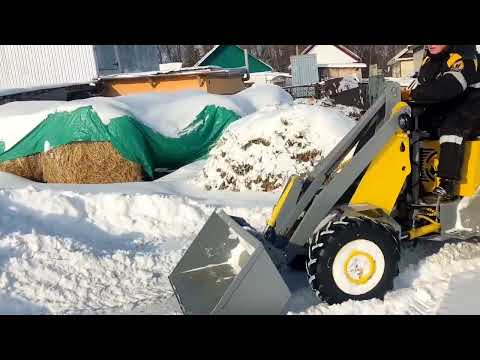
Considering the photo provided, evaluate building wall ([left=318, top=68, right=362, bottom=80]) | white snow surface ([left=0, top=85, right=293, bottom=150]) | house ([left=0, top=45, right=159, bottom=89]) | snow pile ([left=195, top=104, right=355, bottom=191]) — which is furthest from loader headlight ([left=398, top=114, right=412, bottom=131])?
building wall ([left=318, top=68, right=362, bottom=80])

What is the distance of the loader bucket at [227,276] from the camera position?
3.49 meters

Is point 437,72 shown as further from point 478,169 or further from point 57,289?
point 57,289

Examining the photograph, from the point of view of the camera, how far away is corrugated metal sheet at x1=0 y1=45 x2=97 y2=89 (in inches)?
810

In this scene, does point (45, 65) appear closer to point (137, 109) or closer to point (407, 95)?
point (137, 109)

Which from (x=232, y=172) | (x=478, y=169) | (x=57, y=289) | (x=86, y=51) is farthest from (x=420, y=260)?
(x=86, y=51)

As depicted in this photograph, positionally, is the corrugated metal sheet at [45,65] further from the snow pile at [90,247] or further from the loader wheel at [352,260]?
the loader wheel at [352,260]

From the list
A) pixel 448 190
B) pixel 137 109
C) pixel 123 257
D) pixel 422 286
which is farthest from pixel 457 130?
pixel 137 109

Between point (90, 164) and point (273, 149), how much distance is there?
4237 millimetres

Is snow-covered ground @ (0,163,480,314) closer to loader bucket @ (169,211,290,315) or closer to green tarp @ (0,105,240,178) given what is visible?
loader bucket @ (169,211,290,315)

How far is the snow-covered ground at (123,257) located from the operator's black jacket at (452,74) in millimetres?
1535

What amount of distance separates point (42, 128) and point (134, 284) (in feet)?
23.2

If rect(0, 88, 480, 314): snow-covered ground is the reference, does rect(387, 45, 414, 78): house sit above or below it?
below

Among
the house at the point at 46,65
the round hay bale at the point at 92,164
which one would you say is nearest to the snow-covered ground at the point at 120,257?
the round hay bale at the point at 92,164

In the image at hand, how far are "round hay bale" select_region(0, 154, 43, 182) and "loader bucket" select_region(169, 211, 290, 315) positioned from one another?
7.65m
